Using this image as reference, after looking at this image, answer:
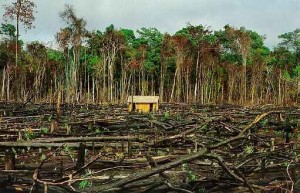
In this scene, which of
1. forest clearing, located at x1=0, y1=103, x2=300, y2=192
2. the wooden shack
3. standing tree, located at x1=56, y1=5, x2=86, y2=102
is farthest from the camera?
standing tree, located at x1=56, y1=5, x2=86, y2=102

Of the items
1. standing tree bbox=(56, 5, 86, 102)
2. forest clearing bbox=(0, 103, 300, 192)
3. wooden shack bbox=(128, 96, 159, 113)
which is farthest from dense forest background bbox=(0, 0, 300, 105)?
forest clearing bbox=(0, 103, 300, 192)

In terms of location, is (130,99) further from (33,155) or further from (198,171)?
(198,171)

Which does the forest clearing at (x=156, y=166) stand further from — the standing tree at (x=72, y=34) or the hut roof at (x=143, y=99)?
the standing tree at (x=72, y=34)

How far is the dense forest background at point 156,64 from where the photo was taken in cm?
3781

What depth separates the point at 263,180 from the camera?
17.9ft

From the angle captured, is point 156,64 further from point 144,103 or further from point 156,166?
point 156,166

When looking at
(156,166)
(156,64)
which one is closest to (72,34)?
(156,64)

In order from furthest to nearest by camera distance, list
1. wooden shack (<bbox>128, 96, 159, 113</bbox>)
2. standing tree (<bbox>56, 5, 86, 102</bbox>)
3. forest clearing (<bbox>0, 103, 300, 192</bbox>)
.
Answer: standing tree (<bbox>56, 5, 86, 102</bbox>), wooden shack (<bbox>128, 96, 159, 113</bbox>), forest clearing (<bbox>0, 103, 300, 192</bbox>)

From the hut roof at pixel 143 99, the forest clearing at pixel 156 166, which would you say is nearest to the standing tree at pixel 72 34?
the hut roof at pixel 143 99

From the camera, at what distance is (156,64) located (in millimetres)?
44656

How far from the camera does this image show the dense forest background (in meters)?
37.8

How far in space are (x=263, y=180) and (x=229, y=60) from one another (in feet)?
139

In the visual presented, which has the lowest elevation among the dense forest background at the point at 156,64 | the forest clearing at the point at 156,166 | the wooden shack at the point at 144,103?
the forest clearing at the point at 156,166

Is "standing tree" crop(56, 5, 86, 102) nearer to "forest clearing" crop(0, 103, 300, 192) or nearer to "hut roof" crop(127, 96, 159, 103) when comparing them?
"hut roof" crop(127, 96, 159, 103)
